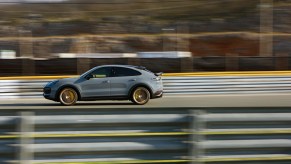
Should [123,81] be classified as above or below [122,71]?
below

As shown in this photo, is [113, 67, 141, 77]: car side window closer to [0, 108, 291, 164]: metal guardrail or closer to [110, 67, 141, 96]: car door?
[110, 67, 141, 96]: car door

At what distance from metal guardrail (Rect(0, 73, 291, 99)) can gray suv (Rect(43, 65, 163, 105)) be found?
3383 millimetres

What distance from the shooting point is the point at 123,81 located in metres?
15.4

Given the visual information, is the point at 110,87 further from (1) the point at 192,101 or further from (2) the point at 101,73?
(1) the point at 192,101

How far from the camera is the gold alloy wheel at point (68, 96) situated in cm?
1546

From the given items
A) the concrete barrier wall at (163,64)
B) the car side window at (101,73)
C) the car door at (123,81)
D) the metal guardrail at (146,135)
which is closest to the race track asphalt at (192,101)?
the car door at (123,81)

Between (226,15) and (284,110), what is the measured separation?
6767 centimetres

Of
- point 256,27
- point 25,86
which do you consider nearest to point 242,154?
point 25,86

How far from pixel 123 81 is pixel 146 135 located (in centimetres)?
1072

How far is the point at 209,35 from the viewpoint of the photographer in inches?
2345

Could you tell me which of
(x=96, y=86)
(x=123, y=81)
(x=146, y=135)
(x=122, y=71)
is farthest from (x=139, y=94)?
(x=146, y=135)

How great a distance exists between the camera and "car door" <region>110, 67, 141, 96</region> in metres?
15.4

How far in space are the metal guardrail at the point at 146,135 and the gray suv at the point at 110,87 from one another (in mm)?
10507

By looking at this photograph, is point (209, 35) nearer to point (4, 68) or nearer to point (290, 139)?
point (4, 68)
